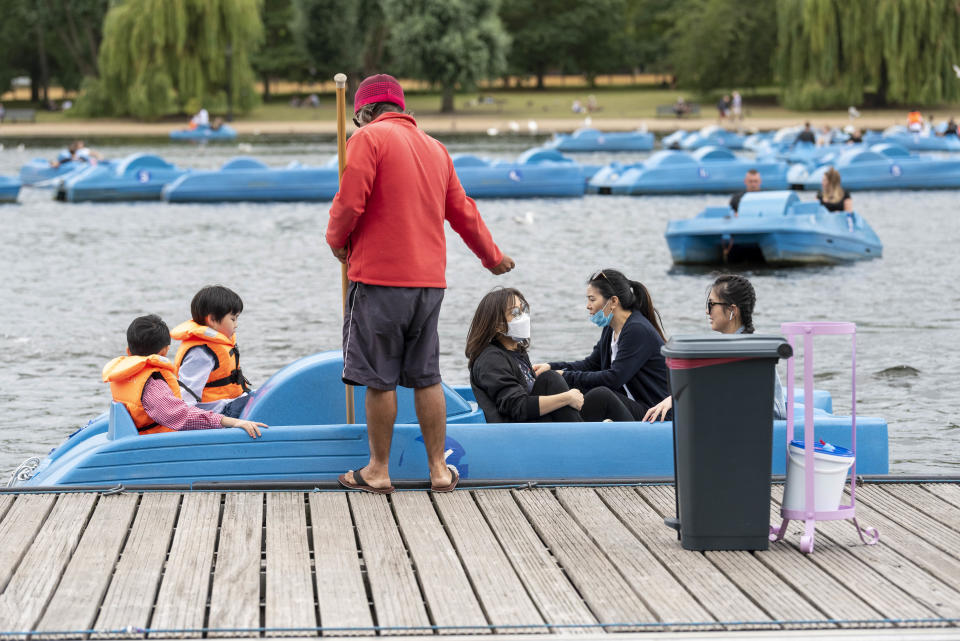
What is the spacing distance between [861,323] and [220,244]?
12816 millimetres

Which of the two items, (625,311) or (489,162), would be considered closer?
(625,311)

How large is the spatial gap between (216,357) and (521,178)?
25998mm

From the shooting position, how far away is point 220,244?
24.8m

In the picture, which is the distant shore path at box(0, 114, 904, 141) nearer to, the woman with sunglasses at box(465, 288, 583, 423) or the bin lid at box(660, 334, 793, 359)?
the woman with sunglasses at box(465, 288, 583, 423)

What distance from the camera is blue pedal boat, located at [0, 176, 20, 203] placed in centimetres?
3206

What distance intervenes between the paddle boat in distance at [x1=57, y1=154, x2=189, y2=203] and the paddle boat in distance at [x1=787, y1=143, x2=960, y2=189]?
15756mm

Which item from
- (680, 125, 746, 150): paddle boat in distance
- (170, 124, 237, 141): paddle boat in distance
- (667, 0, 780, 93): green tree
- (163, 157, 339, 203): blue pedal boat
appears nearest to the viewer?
(163, 157, 339, 203): blue pedal boat

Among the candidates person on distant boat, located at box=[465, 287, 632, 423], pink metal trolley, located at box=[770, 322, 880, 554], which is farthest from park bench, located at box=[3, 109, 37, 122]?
pink metal trolley, located at box=[770, 322, 880, 554]

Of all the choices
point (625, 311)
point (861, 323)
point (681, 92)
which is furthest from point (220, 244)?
point (681, 92)

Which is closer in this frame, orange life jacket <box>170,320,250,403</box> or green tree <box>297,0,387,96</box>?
orange life jacket <box>170,320,250,403</box>

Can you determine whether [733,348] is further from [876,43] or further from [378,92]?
[876,43]

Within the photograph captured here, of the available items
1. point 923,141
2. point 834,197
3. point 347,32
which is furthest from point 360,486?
point 347,32

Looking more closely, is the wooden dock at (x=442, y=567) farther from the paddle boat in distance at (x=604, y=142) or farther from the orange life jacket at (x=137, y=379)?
the paddle boat in distance at (x=604, y=142)

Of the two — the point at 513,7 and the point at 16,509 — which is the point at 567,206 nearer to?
the point at 16,509
